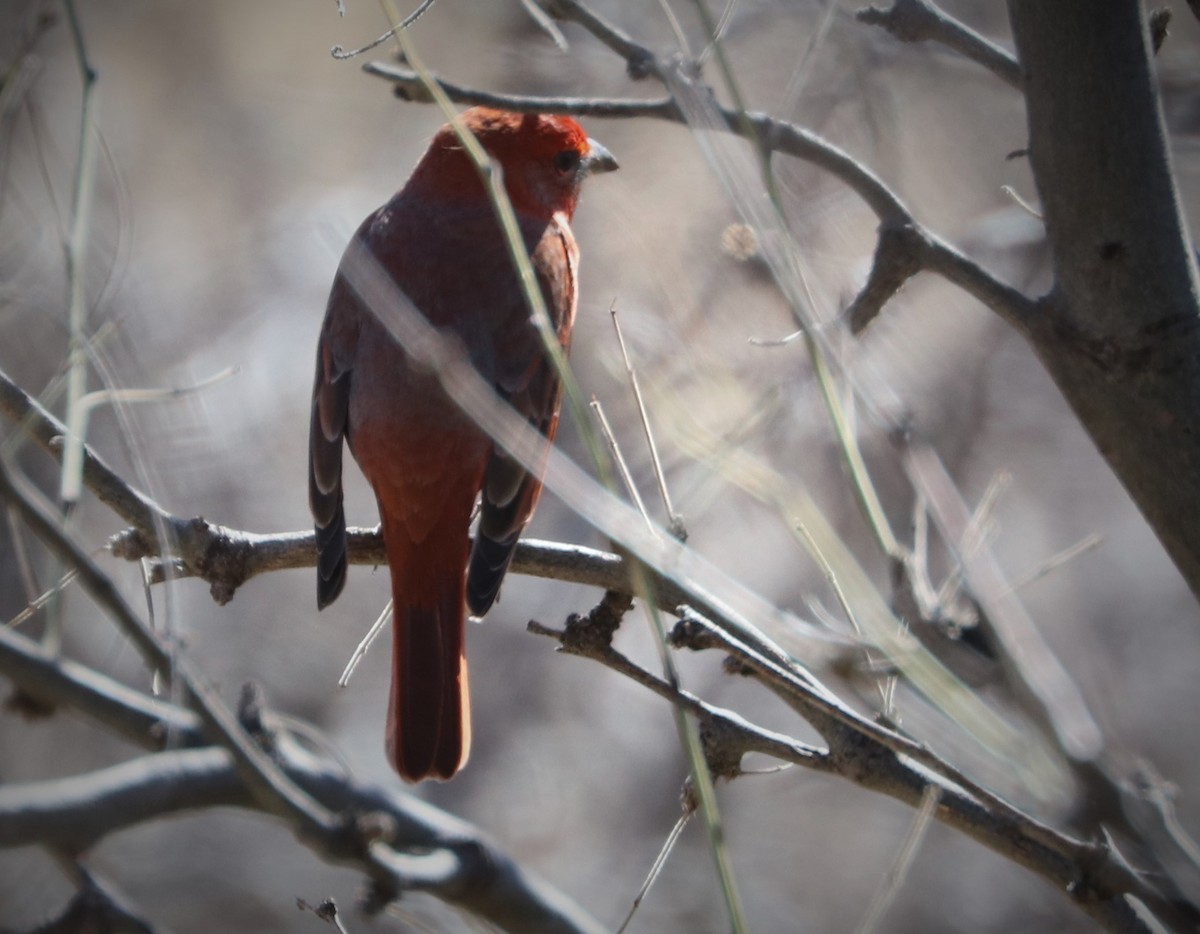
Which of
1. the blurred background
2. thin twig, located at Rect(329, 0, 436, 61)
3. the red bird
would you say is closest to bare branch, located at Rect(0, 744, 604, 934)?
thin twig, located at Rect(329, 0, 436, 61)

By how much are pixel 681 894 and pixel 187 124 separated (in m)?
4.92

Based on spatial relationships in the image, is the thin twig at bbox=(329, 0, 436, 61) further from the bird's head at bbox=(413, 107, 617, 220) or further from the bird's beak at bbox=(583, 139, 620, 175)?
the bird's beak at bbox=(583, 139, 620, 175)

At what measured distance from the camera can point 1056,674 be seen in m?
1.61

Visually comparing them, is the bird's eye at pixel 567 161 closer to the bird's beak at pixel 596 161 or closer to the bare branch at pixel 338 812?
the bird's beak at pixel 596 161

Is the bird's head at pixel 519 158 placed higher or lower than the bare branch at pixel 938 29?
lower

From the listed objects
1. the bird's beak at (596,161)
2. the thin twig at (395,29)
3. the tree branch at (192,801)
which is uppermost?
the bird's beak at (596,161)

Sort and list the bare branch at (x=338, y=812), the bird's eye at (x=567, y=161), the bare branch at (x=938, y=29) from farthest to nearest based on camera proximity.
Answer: the bird's eye at (x=567, y=161), the bare branch at (x=938, y=29), the bare branch at (x=338, y=812)

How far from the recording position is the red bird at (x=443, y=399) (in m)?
3.13

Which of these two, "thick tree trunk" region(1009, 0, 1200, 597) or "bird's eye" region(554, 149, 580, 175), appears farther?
"bird's eye" region(554, 149, 580, 175)

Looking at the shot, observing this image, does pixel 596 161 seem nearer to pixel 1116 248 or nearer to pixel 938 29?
pixel 938 29

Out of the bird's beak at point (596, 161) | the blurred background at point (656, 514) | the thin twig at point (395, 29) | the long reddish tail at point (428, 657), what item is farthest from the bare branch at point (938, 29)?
the blurred background at point (656, 514)

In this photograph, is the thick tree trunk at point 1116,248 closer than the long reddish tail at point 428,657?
Yes

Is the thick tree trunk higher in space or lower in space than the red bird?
higher

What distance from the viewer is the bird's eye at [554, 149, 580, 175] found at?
4.11 metres
